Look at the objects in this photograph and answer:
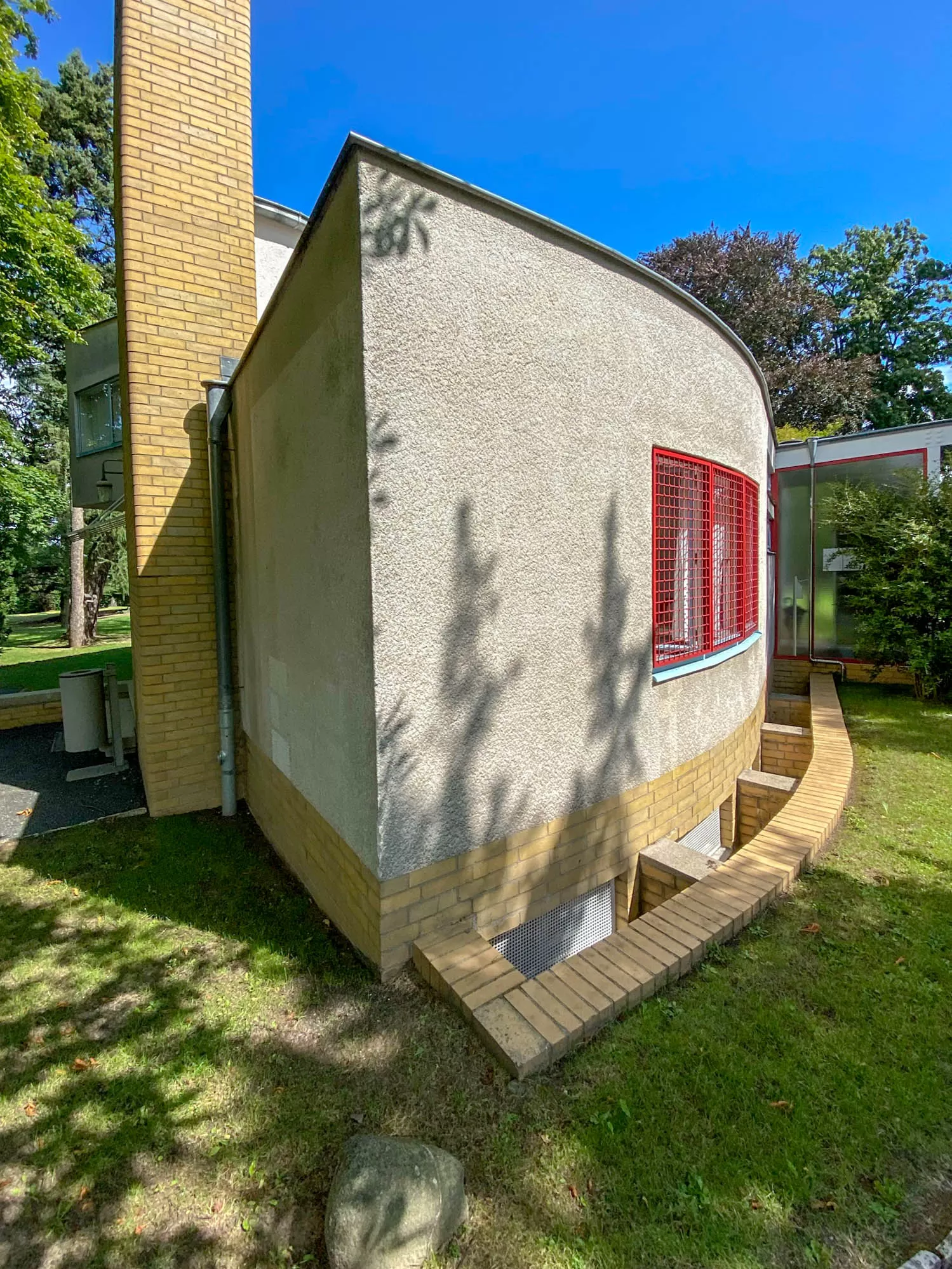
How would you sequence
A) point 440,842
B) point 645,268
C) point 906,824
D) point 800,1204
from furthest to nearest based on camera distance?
point 906,824, point 645,268, point 440,842, point 800,1204

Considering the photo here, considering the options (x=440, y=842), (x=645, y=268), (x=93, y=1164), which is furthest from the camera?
(x=645, y=268)

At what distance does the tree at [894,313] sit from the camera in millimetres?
29703

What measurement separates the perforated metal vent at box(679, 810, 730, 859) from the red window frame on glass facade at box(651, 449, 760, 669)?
1.65 meters

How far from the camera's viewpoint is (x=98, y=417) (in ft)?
40.0

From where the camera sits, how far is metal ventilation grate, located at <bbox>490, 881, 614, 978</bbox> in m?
3.74

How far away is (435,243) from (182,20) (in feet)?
17.2

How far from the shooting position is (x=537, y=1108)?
239 centimetres

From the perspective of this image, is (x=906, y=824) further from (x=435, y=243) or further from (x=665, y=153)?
(x=665, y=153)

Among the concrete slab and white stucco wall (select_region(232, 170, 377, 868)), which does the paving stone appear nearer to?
white stucco wall (select_region(232, 170, 377, 868))

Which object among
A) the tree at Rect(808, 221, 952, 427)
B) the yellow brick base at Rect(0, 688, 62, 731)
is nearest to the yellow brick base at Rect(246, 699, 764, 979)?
the yellow brick base at Rect(0, 688, 62, 731)

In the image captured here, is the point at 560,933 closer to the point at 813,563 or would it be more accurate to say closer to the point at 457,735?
the point at 457,735

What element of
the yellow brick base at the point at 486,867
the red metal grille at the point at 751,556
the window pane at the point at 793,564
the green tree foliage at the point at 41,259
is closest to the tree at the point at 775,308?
the window pane at the point at 793,564

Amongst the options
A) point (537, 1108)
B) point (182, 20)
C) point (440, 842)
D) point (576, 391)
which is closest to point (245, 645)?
point (440, 842)

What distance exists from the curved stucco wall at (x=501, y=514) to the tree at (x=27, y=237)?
11587 mm
